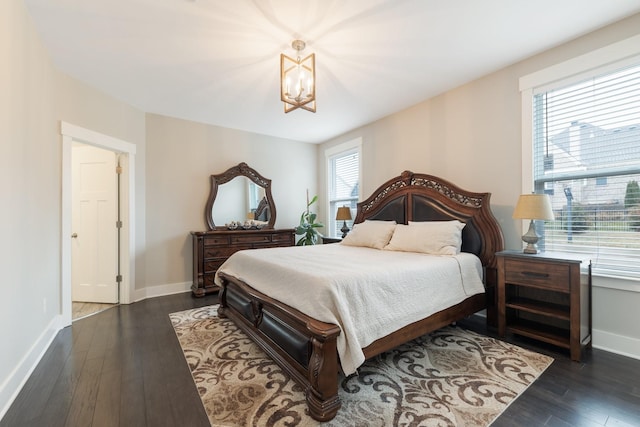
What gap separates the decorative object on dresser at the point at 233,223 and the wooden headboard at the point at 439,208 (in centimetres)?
178

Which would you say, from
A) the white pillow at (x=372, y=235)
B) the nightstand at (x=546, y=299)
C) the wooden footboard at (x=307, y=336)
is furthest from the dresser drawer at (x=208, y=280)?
the nightstand at (x=546, y=299)

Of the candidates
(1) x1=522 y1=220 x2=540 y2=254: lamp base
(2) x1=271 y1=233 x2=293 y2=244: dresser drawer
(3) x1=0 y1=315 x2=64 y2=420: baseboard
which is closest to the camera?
(3) x1=0 y1=315 x2=64 y2=420: baseboard

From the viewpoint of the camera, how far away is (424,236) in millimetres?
2941

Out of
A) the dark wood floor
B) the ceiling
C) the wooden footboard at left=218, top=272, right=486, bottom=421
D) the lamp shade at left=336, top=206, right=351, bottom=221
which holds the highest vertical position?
the ceiling

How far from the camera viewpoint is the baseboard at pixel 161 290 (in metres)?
3.94

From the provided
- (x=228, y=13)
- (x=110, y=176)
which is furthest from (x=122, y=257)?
(x=228, y=13)

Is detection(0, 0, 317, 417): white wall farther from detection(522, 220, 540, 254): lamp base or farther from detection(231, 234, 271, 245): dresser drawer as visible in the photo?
detection(522, 220, 540, 254): lamp base

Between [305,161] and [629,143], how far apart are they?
454 cm

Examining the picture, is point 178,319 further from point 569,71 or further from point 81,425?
point 569,71

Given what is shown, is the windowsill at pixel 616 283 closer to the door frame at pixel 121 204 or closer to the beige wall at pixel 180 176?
the beige wall at pixel 180 176

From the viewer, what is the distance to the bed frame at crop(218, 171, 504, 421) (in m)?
1.59

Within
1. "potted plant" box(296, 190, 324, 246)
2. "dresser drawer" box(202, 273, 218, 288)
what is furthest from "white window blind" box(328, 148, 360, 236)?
"dresser drawer" box(202, 273, 218, 288)

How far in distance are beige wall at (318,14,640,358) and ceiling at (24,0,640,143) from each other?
130 mm

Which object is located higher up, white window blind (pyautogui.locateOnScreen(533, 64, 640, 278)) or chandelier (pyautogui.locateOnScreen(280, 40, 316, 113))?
chandelier (pyautogui.locateOnScreen(280, 40, 316, 113))
